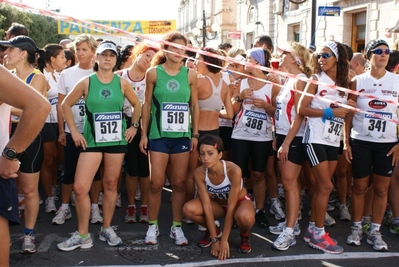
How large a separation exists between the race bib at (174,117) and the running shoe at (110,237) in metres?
1.13

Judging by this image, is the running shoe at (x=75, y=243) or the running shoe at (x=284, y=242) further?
the running shoe at (x=284, y=242)

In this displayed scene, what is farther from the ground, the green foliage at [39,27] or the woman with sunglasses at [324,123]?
the green foliage at [39,27]

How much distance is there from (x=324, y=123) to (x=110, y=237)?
7.62ft

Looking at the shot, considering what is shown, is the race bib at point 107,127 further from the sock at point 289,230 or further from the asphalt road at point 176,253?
the sock at point 289,230

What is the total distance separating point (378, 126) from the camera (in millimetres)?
4441

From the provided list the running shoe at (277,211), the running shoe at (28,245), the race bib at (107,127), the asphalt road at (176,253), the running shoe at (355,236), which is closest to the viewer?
the asphalt road at (176,253)

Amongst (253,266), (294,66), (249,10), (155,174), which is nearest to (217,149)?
(155,174)

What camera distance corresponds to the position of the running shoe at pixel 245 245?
4.34 metres

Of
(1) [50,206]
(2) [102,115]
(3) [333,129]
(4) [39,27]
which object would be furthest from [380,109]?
(4) [39,27]

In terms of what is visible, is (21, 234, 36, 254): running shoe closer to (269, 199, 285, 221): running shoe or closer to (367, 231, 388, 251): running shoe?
(269, 199, 285, 221): running shoe

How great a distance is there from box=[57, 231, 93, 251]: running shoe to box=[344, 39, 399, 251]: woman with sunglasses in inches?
101

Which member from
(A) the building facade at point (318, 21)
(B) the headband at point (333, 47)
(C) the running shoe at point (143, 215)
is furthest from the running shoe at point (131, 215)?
(A) the building facade at point (318, 21)

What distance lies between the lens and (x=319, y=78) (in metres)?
4.44

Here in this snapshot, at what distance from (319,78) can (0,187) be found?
3059 mm
